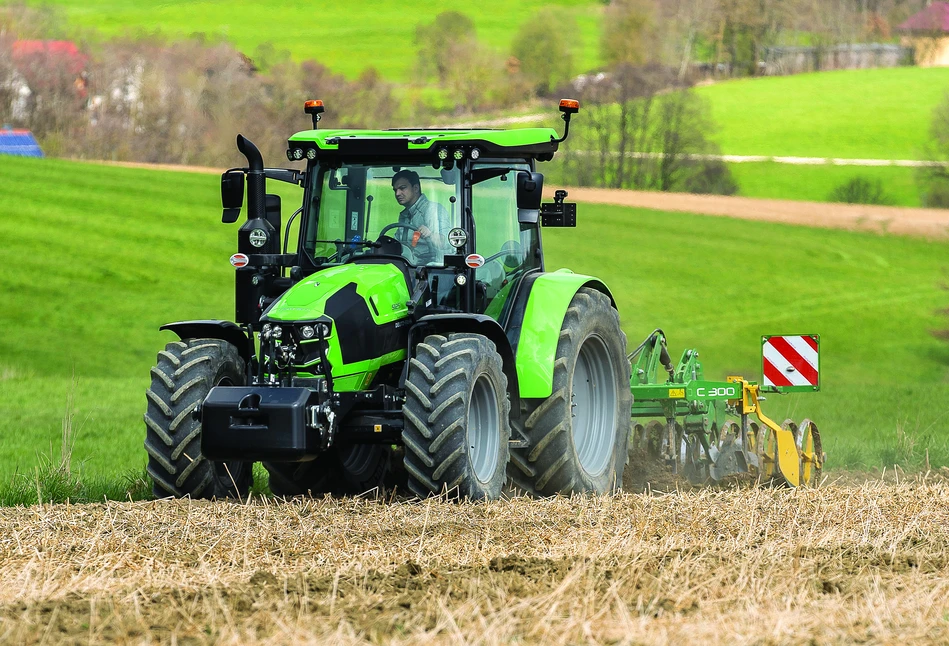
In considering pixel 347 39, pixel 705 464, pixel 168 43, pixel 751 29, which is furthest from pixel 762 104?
pixel 705 464

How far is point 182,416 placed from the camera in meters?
8.13

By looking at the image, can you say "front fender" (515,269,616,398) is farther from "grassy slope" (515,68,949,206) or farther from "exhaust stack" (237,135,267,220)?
"grassy slope" (515,68,949,206)

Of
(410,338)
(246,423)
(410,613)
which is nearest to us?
(410,613)

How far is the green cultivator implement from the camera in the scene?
7.83 metres

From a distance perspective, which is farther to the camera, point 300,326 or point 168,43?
point 168,43

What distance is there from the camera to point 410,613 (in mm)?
5016

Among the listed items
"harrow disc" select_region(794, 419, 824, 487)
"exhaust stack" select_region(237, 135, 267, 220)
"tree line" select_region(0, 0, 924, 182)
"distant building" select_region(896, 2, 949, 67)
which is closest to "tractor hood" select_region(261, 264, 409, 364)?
"exhaust stack" select_region(237, 135, 267, 220)

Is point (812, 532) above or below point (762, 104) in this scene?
below

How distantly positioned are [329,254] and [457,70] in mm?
37727

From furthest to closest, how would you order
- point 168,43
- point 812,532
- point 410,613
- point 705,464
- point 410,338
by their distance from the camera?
point 168,43 → point 705,464 → point 410,338 → point 812,532 → point 410,613

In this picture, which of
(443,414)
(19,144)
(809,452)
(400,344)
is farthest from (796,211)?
(443,414)

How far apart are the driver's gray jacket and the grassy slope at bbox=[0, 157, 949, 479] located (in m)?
7.09

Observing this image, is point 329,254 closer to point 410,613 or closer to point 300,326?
point 300,326

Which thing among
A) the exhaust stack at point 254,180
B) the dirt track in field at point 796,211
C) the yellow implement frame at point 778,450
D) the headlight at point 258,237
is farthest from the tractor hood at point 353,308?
the dirt track in field at point 796,211
